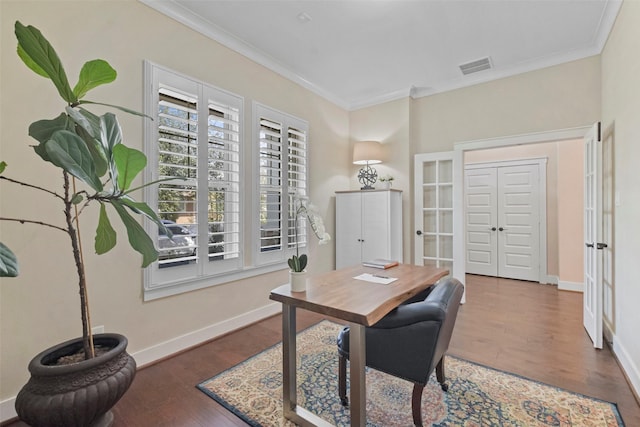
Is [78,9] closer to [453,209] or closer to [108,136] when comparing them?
[108,136]

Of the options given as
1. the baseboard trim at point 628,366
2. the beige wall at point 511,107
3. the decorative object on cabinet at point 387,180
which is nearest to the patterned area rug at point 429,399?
the baseboard trim at point 628,366

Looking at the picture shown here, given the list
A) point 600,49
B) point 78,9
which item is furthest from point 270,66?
point 600,49

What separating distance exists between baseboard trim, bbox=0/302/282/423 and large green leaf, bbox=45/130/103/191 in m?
1.68

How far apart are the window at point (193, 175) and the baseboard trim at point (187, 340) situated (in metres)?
0.50

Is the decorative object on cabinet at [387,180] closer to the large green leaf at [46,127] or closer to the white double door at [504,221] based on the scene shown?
the white double door at [504,221]

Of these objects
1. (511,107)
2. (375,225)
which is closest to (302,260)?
(375,225)

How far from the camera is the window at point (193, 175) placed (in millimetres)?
2463

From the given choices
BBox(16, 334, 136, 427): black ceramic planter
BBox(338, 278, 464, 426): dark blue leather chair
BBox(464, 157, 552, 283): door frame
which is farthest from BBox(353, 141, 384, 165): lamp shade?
BBox(16, 334, 136, 427): black ceramic planter

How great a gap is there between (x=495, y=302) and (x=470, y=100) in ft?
9.05

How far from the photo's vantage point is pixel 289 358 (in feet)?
5.72

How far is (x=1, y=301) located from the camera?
5.82 feet

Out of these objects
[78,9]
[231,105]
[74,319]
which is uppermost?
[78,9]

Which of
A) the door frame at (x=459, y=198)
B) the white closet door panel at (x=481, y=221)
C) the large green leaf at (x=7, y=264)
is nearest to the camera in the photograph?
the large green leaf at (x=7, y=264)

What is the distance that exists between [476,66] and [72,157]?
4.04 metres
